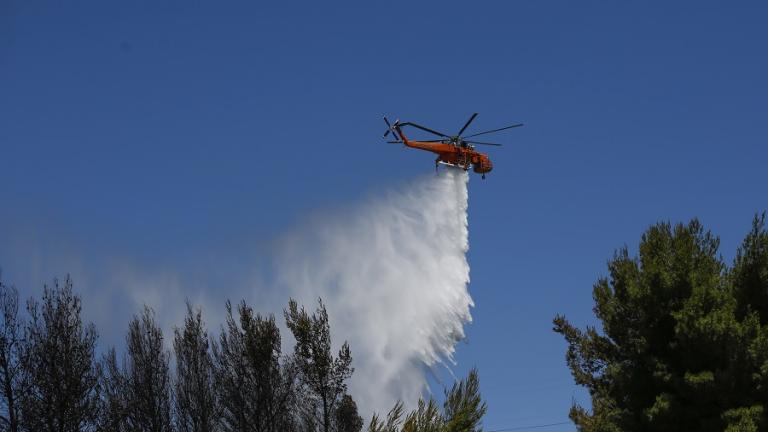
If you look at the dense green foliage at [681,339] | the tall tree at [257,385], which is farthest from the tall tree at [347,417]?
the dense green foliage at [681,339]

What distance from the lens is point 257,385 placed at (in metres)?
56.6

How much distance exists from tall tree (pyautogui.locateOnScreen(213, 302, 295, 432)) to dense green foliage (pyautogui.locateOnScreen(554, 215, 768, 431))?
24.6m

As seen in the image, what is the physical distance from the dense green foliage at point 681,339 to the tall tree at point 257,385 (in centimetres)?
2457

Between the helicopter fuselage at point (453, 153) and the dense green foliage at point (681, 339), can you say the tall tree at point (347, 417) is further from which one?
the dense green foliage at point (681, 339)

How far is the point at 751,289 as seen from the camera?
33.9 meters

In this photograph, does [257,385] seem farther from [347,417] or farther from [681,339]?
[681,339]

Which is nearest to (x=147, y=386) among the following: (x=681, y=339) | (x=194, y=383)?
(x=194, y=383)

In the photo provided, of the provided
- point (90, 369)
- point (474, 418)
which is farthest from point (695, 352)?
point (90, 369)

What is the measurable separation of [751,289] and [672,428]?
6.62 meters

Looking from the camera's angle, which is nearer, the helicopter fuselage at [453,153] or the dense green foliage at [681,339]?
the dense green foliage at [681,339]

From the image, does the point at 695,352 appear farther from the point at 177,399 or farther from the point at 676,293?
the point at 177,399

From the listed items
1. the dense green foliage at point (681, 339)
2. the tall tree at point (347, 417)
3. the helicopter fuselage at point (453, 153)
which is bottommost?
the dense green foliage at point (681, 339)

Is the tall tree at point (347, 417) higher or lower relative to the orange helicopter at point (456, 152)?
lower

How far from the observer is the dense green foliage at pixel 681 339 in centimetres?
3039
